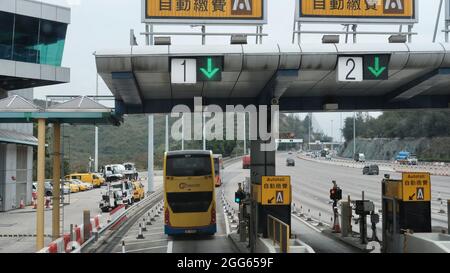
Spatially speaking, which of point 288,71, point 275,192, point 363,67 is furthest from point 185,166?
point 363,67

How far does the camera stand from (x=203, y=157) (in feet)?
79.2

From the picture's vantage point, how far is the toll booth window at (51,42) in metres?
38.1

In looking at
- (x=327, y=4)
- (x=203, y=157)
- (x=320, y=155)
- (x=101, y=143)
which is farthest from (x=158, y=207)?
(x=320, y=155)

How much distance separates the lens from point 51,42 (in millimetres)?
38812

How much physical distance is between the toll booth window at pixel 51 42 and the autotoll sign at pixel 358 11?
26342mm

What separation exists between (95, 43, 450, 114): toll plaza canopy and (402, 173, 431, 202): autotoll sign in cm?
263

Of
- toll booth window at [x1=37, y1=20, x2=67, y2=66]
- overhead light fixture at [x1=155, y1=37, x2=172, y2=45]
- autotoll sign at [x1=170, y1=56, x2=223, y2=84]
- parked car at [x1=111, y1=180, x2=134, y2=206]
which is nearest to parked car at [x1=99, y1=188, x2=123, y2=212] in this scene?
parked car at [x1=111, y1=180, x2=134, y2=206]

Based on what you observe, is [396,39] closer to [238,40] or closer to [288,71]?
[288,71]

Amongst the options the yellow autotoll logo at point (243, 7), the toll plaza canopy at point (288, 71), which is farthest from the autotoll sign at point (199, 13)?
the toll plaza canopy at point (288, 71)

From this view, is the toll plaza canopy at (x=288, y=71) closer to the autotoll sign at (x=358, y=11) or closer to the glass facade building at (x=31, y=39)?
the autotoll sign at (x=358, y=11)

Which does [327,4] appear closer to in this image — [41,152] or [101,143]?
[41,152]

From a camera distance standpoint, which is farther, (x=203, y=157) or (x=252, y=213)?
(x=203, y=157)
